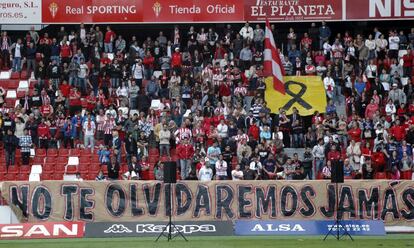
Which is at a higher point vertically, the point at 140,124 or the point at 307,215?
the point at 140,124

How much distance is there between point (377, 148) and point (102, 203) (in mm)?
12746

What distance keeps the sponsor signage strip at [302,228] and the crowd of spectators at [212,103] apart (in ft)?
20.3

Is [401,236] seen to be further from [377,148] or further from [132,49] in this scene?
[132,49]

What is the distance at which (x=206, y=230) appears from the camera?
26391 mm

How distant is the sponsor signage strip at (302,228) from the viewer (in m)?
26.3

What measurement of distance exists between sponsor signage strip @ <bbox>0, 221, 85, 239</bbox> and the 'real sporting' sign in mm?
371

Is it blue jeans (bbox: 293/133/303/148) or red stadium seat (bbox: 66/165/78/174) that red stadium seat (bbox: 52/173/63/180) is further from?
blue jeans (bbox: 293/133/303/148)

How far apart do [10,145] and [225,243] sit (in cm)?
1487

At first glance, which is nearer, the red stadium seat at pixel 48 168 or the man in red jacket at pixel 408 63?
the red stadium seat at pixel 48 168

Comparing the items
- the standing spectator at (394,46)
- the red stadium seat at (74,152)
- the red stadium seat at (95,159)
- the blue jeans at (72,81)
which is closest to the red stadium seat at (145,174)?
the red stadium seat at (95,159)

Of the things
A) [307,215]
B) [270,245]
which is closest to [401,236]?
[307,215]

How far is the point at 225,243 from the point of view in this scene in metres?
24.4

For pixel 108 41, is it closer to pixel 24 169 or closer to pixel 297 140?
pixel 24 169

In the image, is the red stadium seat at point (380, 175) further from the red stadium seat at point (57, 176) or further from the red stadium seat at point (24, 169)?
the red stadium seat at point (24, 169)
